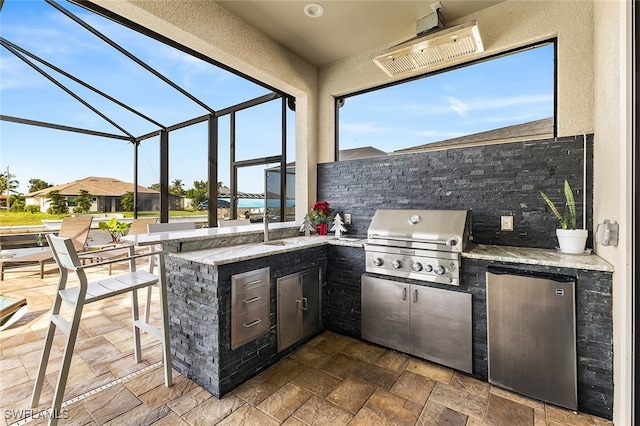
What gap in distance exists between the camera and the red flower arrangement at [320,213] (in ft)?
10.8

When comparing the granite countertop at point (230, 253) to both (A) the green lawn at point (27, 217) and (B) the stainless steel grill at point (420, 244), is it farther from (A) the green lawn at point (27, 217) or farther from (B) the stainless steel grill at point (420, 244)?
(A) the green lawn at point (27, 217)

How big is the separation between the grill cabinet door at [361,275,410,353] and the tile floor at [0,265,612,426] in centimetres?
11

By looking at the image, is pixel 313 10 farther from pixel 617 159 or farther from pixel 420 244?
pixel 617 159

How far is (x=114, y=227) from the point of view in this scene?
5812 millimetres

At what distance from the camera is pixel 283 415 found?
5.59ft

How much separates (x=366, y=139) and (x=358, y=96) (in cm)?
57

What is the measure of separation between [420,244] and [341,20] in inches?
86.8

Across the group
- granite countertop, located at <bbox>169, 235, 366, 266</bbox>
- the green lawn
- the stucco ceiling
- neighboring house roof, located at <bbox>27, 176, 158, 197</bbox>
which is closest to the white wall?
the stucco ceiling

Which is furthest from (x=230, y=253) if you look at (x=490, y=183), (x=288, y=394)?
(x=490, y=183)

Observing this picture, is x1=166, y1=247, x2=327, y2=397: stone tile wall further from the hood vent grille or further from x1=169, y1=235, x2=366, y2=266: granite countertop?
the hood vent grille

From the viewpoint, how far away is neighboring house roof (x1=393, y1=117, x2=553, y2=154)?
239cm

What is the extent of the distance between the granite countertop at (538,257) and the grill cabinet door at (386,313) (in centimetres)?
63

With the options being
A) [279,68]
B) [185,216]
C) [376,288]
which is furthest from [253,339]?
[185,216]

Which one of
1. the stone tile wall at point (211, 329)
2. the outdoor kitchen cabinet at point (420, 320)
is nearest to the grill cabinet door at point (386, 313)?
the outdoor kitchen cabinet at point (420, 320)
